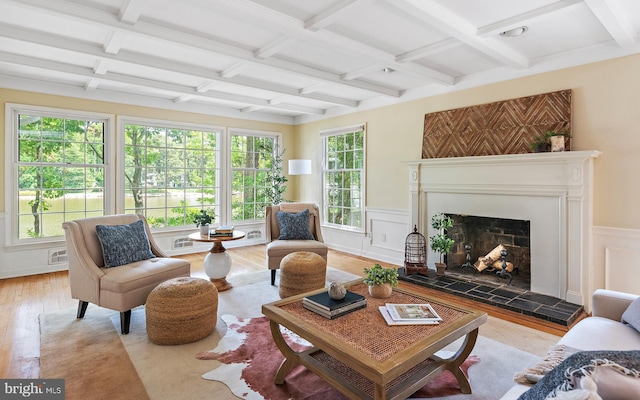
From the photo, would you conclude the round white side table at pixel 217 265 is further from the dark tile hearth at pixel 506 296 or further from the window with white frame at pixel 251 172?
the window with white frame at pixel 251 172

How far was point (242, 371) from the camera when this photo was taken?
223 cm

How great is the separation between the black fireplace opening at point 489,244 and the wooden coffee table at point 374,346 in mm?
2293

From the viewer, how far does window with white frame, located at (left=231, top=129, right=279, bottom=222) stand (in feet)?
21.3

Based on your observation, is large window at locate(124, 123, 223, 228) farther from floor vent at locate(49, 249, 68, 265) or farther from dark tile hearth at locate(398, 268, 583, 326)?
dark tile hearth at locate(398, 268, 583, 326)

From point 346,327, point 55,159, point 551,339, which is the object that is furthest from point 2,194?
point 551,339

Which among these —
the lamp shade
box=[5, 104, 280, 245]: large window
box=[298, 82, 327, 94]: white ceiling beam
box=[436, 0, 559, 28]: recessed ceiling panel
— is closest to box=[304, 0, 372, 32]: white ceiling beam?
box=[436, 0, 559, 28]: recessed ceiling panel

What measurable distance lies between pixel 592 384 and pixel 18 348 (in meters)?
3.49

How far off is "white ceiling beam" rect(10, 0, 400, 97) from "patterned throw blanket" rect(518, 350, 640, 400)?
2796mm

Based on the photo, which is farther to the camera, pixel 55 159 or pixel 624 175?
pixel 55 159

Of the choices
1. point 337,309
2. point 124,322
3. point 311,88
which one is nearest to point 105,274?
point 124,322

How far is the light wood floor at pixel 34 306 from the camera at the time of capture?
2.40 meters

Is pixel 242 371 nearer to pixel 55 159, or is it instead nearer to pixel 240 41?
pixel 240 41

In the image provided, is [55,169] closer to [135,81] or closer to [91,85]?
[91,85]

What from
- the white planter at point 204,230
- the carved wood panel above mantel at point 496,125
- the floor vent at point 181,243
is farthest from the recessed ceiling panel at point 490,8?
the floor vent at point 181,243
